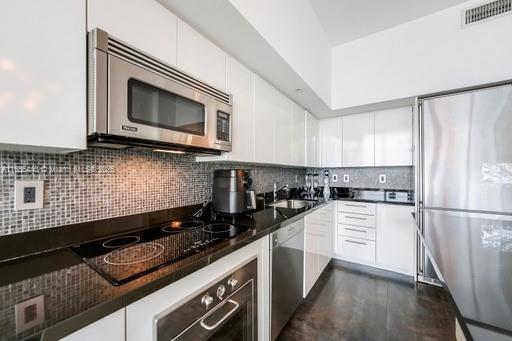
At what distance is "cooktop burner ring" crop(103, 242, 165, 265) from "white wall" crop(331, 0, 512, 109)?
105 inches

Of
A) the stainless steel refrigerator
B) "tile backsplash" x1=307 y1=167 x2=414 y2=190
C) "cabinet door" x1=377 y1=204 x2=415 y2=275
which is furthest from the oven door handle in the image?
"tile backsplash" x1=307 y1=167 x2=414 y2=190

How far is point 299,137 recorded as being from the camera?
2547 mm

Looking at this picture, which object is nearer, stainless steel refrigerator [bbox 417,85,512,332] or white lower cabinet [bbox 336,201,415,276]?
stainless steel refrigerator [bbox 417,85,512,332]

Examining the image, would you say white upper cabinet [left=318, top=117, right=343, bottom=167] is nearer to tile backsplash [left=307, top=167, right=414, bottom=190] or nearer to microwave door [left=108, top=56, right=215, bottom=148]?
tile backsplash [left=307, top=167, right=414, bottom=190]

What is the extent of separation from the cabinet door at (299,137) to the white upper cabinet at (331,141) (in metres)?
0.74

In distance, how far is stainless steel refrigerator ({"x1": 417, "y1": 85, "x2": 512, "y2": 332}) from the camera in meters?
1.22

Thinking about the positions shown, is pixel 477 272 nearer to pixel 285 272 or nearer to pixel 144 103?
pixel 285 272

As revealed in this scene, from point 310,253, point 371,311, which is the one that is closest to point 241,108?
point 310,253

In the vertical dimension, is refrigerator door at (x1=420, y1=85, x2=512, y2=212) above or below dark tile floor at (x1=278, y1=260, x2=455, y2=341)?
above

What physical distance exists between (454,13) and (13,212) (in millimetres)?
3661

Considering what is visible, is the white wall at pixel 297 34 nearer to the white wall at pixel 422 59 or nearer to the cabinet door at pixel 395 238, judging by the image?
the white wall at pixel 422 59

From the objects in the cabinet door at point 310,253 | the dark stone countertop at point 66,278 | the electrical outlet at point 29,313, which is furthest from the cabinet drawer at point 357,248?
the electrical outlet at point 29,313

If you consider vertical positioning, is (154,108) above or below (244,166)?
above

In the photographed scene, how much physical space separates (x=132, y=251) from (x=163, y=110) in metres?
0.64
